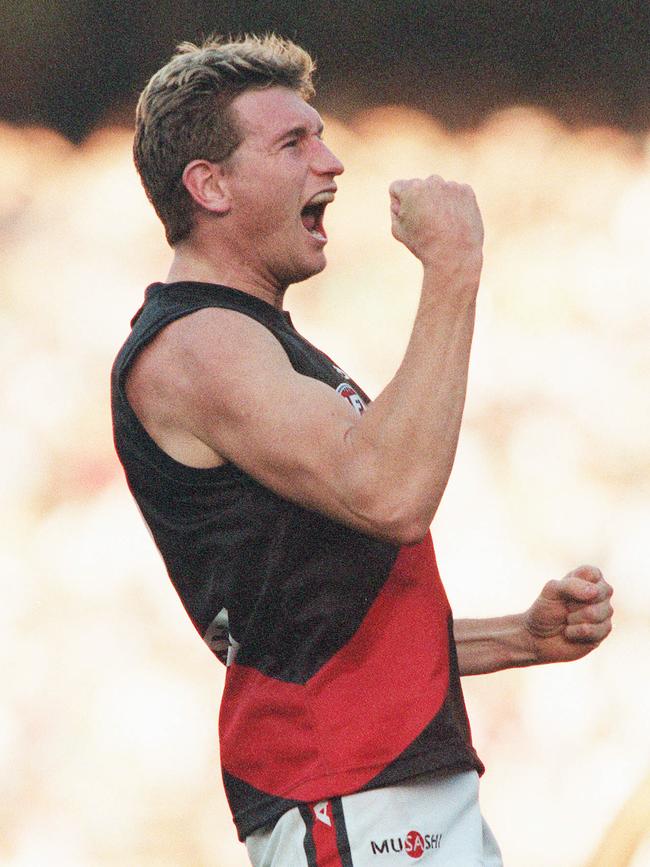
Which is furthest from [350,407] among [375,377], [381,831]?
[375,377]

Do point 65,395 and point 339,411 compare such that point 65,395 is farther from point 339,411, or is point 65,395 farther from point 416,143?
point 339,411

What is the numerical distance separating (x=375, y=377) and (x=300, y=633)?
1.68 meters

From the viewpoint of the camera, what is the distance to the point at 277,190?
1.82 metres

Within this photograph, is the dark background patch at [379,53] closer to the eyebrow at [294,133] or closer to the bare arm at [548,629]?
the eyebrow at [294,133]

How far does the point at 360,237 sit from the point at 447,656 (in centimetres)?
178

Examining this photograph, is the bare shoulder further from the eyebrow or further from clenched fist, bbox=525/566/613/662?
clenched fist, bbox=525/566/613/662

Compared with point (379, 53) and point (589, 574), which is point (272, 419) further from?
point (379, 53)

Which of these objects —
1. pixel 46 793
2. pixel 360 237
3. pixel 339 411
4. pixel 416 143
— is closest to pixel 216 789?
pixel 46 793

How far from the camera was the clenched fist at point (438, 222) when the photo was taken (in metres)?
1.55

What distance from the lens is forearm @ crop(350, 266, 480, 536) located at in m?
1.47

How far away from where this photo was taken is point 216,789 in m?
3.15

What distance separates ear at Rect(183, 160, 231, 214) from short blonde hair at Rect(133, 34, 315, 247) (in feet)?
0.04

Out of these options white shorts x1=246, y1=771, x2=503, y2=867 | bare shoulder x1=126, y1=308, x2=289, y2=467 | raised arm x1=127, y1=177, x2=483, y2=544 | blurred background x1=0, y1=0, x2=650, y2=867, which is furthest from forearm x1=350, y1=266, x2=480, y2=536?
blurred background x1=0, y1=0, x2=650, y2=867

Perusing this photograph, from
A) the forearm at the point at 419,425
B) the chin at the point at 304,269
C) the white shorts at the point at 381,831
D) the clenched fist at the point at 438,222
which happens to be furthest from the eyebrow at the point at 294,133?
the white shorts at the point at 381,831
